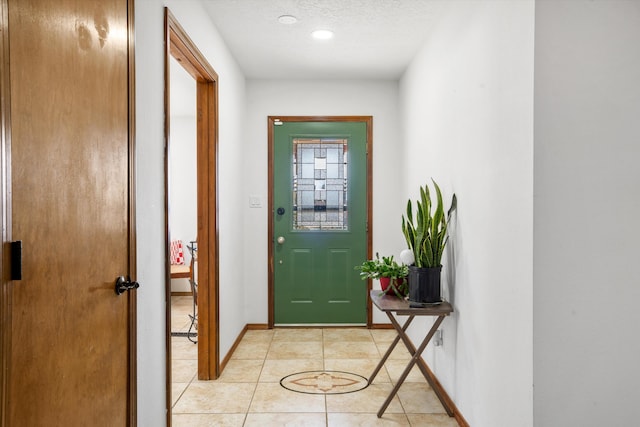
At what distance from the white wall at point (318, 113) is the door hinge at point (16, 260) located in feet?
11.8

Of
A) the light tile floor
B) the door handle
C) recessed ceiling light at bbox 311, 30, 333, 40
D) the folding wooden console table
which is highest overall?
recessed ceiling light at bbox 311, 30, 333, 40

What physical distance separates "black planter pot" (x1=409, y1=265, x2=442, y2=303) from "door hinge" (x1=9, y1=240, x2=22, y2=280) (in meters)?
2.00

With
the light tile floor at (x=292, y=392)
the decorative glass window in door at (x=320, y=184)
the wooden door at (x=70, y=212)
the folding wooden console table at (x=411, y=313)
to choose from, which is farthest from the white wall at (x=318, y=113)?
the wooden door at (x=70, y=212)

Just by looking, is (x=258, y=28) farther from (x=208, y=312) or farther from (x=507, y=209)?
(x=507, y=209)

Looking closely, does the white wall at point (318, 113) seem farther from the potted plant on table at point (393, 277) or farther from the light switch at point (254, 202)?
the potted plant on table at point (393, 277)

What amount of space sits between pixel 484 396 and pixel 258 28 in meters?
2.69

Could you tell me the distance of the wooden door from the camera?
120 centimetres

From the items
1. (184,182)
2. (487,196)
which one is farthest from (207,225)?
(184,182)

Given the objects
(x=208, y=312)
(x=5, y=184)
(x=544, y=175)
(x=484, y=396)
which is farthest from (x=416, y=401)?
(x=5, y=184)

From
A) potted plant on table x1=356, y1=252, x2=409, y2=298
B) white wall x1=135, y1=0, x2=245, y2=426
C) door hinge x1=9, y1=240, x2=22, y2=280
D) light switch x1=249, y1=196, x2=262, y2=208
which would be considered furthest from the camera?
light switch x1=249, y1=196, x2=262, y2=208

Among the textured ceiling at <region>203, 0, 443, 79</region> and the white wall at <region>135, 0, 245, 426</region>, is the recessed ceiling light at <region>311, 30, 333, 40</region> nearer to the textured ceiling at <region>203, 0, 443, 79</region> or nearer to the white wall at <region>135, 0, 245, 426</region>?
the textured ceiling at <region>203, 0, 443, 79</region>

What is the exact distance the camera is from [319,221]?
4.88m

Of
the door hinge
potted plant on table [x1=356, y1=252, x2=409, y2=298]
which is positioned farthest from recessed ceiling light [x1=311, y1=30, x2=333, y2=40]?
the door hinge

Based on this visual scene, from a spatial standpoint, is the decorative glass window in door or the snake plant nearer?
the snake plant
